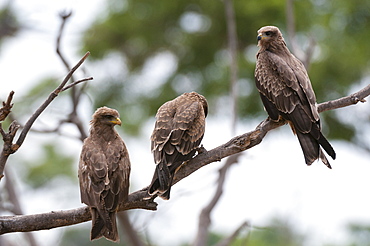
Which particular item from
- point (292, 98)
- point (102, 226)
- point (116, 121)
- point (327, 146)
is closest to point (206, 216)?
point (116, 121)

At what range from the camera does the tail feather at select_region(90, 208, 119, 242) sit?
5.09m

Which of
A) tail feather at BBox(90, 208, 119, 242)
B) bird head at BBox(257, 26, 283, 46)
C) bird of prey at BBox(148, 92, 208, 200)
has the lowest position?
tail feather at BBox(90, 208, 119, 242)

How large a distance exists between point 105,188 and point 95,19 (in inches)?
289

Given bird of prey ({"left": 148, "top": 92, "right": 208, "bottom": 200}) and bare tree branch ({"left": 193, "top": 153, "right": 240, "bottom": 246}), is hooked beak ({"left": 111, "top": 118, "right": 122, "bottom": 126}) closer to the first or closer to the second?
bird of prey ({"left": 148, "top": 92, "right": 208, "bottom": 200})

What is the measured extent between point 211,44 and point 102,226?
23.7 ft

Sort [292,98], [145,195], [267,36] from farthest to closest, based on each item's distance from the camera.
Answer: [267,36] < [292,98] < [145,195]

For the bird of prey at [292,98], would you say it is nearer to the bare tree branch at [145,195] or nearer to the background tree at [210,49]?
the bare tree branch at [145,195]

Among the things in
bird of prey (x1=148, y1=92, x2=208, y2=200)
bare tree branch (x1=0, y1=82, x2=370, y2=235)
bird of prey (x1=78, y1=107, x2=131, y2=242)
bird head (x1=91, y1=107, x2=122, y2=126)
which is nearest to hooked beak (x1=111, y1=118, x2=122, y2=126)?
bird head (x1=91, y1=107, x2=122, y2=126)

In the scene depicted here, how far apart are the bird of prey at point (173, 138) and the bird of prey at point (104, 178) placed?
30 centimetres

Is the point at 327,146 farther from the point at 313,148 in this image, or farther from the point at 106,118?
the point at 106,118

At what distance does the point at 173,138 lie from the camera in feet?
18.5

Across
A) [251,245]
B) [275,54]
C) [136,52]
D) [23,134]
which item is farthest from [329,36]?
[23,134]

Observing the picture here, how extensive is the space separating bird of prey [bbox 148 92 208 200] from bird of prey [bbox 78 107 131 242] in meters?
0.30

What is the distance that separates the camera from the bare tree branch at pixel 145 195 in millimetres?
4664
